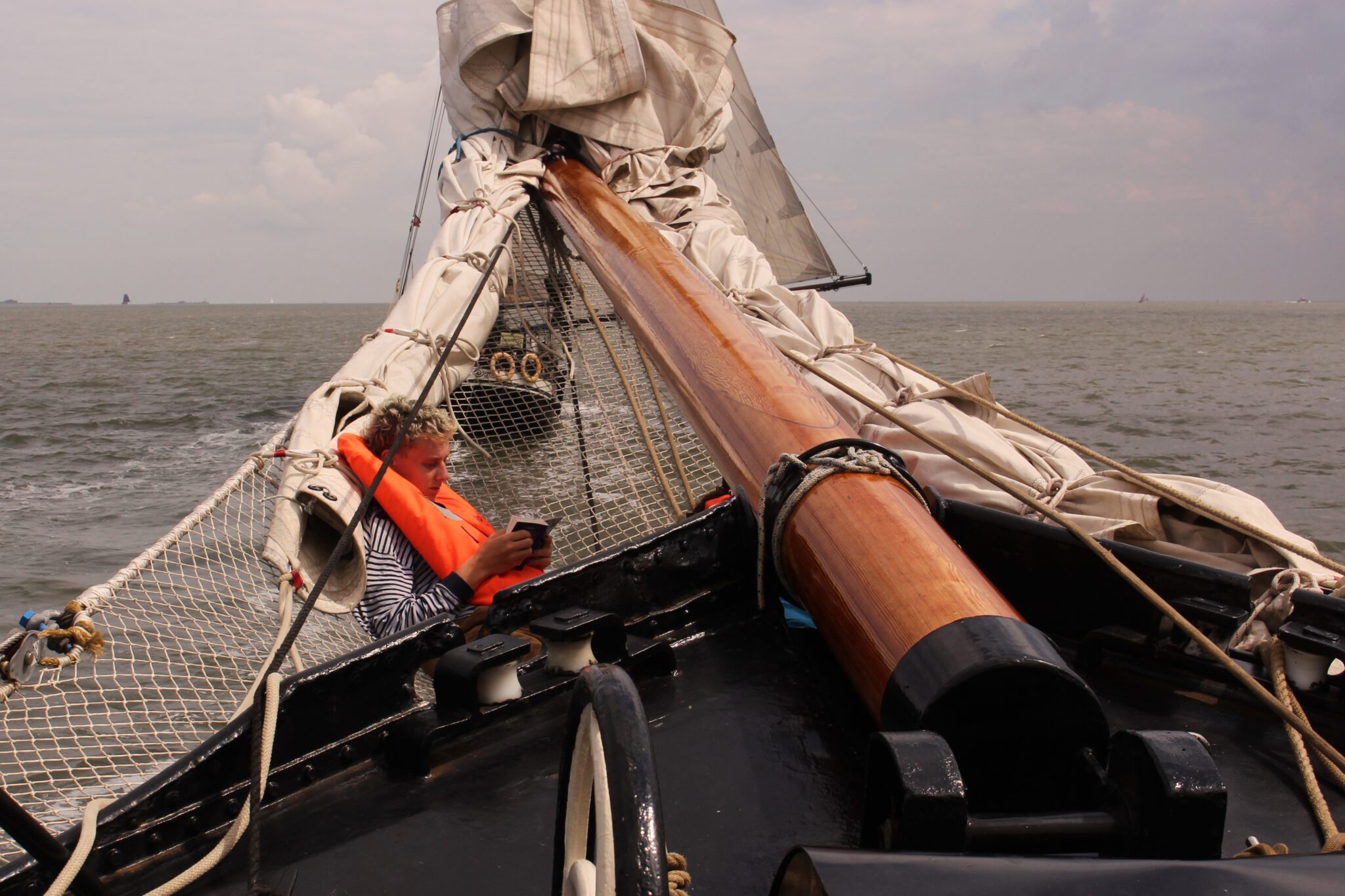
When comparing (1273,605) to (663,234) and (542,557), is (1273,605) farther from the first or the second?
(663,234)

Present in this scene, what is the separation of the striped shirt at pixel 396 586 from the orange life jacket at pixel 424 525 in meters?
0.04

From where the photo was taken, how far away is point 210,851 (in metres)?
1.40

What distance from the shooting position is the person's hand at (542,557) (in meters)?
2.66

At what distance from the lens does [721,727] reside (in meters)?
1.74

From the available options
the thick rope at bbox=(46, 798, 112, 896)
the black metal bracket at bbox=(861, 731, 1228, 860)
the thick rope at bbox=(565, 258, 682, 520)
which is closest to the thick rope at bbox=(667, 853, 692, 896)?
the black metal bracket at bbox=(861, 731, 1228, 860)

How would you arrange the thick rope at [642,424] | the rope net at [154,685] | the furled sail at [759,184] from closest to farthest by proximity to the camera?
the rope net at [154,685]
the thick rope at [642,424]
the furled sail at [759,184]

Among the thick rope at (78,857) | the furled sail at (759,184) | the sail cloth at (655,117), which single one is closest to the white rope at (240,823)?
the thick rope at (78,857)

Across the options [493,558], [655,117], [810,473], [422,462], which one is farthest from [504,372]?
[810,473]

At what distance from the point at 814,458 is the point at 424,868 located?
0.96 m

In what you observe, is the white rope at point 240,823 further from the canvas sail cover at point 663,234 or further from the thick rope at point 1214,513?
the thick rope at point 1214,513

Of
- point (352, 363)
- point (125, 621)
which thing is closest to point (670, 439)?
point (352, 363)

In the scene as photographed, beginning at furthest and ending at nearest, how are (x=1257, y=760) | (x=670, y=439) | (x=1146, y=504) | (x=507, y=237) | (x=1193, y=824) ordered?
(x=507, y=237), (x=670, y=439), (x=1146, y=504), (x=1257, y=760), (x=1193, y=824)

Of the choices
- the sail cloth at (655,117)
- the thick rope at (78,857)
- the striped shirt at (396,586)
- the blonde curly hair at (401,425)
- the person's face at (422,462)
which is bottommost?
the striped shirt at (396,586)

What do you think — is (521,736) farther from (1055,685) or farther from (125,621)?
(125,621)
